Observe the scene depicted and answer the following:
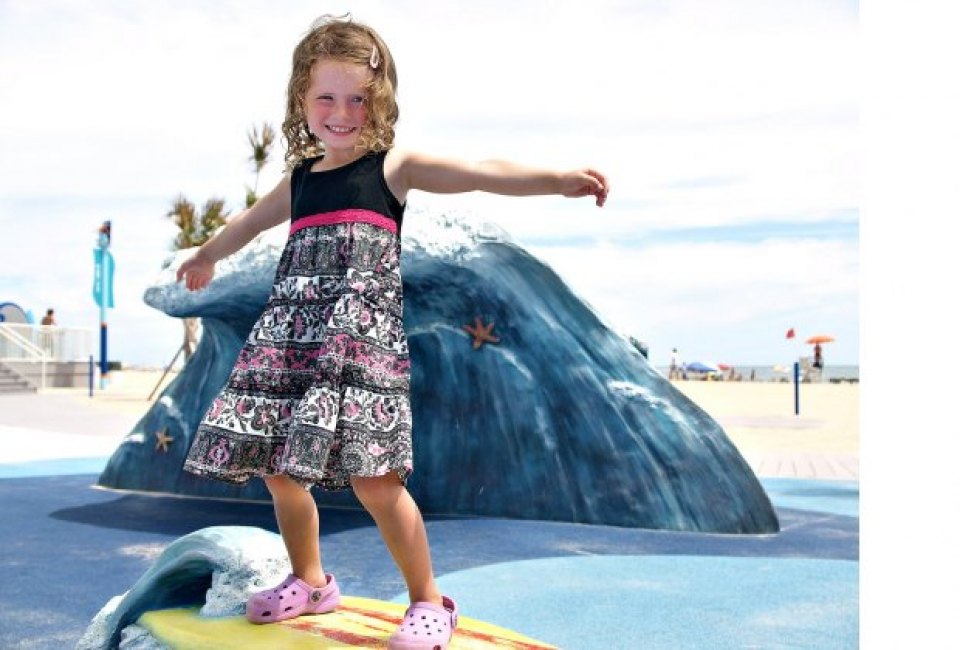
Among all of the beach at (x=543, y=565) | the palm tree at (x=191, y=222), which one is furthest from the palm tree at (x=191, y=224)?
the beach at (x=543, y=565)

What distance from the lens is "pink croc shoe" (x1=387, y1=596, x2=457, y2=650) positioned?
2.55 metres

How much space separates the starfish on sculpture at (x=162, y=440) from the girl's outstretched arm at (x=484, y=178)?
545cm

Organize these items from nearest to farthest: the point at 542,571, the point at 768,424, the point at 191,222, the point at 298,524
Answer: the point at 298,524 → the point at 542,571 → the point at 768,424 → the point at 191,222

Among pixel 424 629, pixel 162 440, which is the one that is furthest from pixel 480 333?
pixel 424 629

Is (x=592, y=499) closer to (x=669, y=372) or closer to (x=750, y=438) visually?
(x=750, y=438)

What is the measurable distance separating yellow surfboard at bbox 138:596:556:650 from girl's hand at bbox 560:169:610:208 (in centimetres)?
122

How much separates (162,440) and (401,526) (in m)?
5.57

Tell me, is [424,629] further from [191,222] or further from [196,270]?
[191,222]

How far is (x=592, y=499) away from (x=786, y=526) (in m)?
1.32

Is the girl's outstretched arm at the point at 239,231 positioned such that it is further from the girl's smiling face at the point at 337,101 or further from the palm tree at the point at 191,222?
the palm tree at the point at 191,222

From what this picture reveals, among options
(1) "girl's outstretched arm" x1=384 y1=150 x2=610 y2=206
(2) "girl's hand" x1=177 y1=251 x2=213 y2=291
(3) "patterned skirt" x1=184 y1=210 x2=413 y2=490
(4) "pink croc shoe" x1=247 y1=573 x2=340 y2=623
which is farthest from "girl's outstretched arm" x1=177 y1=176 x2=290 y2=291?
(4) "pink croc shoe" x1=247 y1=573 x2=340 y2=623

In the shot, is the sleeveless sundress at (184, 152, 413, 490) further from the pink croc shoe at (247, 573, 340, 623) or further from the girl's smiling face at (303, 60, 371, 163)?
the pink croc shoe at (247, 573, 340, 623)

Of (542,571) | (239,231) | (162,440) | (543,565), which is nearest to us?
(239,231)

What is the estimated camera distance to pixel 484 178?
271cm
